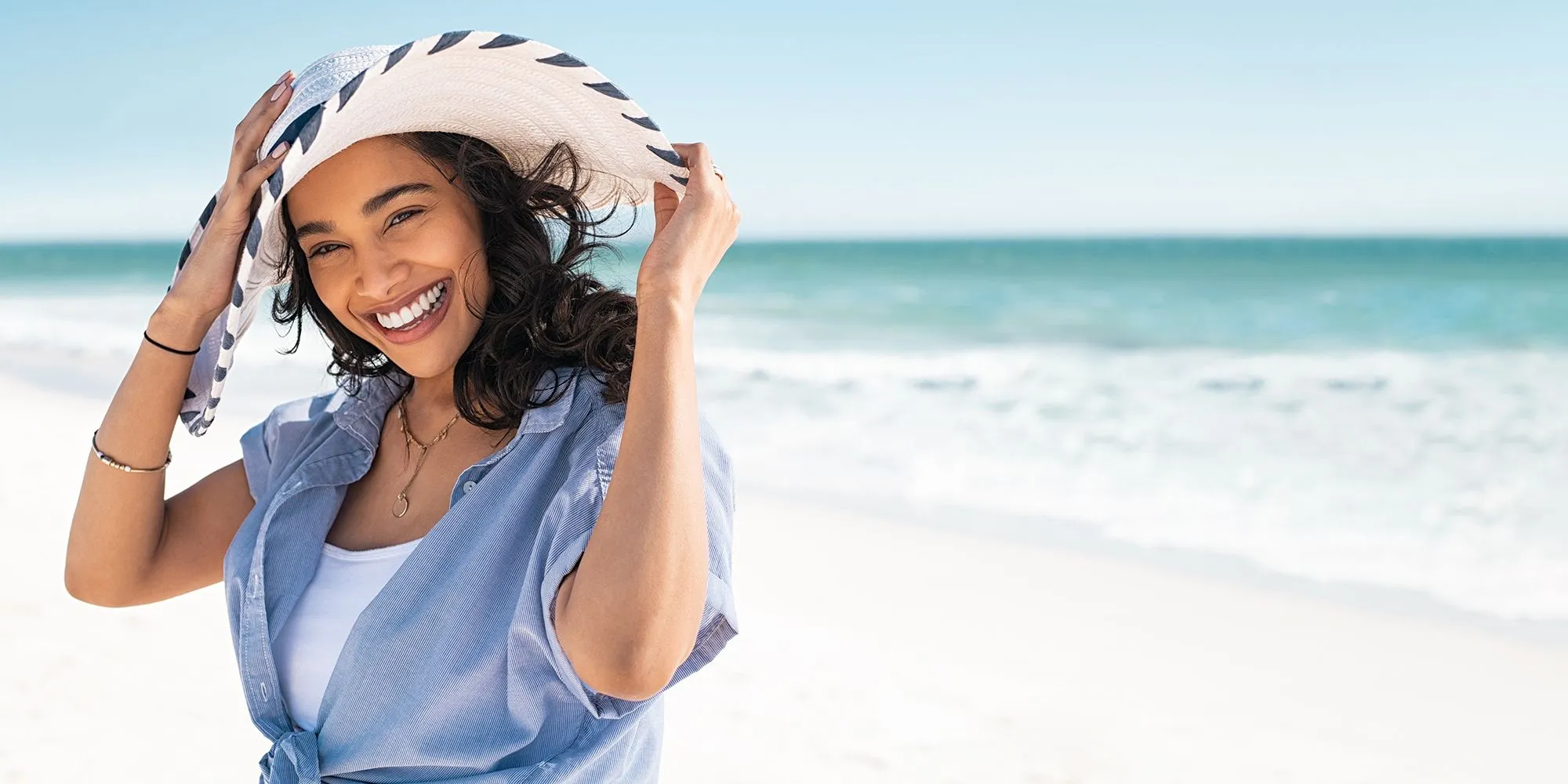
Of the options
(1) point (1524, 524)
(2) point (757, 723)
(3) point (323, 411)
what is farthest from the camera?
(1) point (1524, 524)

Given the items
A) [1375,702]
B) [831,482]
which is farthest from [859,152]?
[1375,702]

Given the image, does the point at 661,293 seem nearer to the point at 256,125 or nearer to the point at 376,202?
the point at 376,202

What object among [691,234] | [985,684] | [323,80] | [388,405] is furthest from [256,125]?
[985,684]

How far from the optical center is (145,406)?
1.73m

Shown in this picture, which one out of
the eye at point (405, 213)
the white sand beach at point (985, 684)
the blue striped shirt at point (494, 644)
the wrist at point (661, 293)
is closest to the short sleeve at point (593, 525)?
the blue striped shirt at point (494, 644)

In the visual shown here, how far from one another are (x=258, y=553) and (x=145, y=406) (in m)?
0.32

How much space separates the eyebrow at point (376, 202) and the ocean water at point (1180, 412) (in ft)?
1.30

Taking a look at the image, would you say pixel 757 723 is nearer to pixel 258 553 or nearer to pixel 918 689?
pixel 918 689

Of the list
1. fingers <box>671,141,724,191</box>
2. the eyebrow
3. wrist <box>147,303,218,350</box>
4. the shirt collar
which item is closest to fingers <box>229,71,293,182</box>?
the eyebrow

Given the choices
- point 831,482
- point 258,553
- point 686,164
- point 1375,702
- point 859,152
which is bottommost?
point 859,152

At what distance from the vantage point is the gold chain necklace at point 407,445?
1697 mm

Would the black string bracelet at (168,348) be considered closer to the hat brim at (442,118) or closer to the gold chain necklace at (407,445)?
the hat brim at (442,118)

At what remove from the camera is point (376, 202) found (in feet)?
5.24

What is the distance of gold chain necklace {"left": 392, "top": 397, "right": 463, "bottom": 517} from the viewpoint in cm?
170
